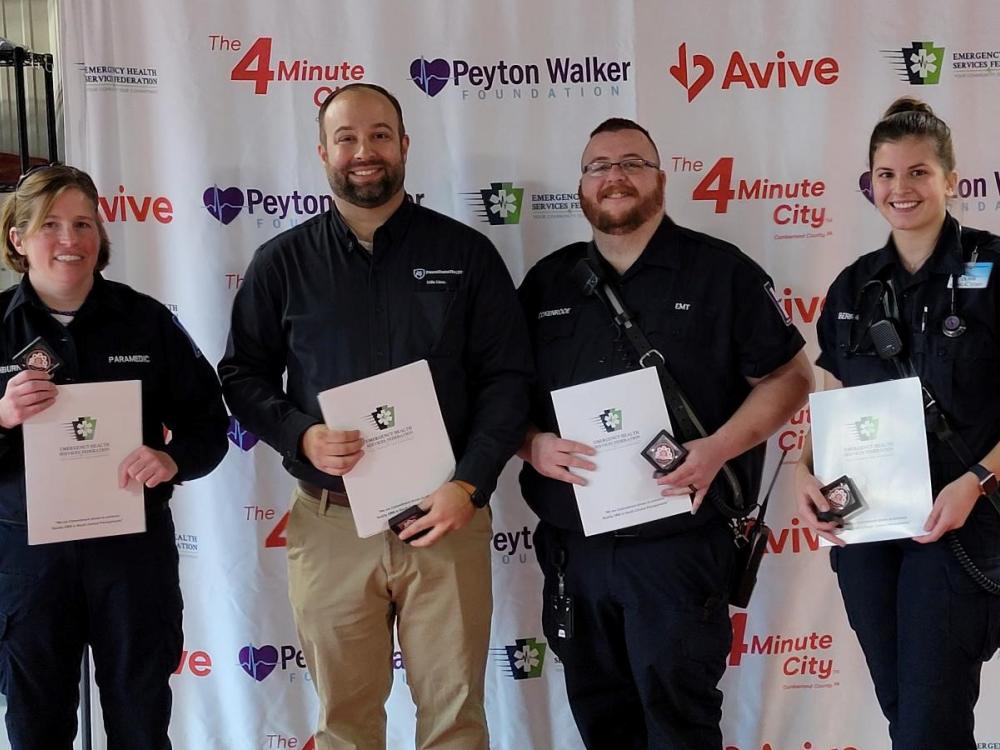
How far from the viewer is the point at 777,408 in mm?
2426

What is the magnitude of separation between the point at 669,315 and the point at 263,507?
61.6 inches

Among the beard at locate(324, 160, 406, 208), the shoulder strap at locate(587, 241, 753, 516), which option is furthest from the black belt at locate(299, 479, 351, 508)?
the shoulder strap at locate(587, 241, 753, 516)

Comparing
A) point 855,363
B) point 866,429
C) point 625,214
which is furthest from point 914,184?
point 625,214

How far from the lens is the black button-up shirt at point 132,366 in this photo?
220 cm

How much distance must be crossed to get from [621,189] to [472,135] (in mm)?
763

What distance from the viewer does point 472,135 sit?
3014mm

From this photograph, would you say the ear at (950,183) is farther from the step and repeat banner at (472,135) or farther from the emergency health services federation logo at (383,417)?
the emergency health services federation logo at (383,417)

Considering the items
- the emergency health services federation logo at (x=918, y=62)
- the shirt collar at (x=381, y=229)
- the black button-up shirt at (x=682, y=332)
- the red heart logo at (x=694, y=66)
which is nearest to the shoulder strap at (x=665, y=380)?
the black button-up shirt at (x=682, y=332)

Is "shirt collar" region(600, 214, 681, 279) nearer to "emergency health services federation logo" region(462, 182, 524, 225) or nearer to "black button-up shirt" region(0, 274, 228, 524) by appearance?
"emergency health services federation logo" region(462, 182, 524, 225)

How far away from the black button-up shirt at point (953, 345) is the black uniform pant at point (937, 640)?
0.20 metres

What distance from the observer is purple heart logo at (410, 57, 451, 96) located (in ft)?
9.83

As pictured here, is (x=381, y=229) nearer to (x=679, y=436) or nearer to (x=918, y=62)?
(x=679, y=436)

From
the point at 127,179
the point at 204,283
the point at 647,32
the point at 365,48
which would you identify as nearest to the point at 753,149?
the point at 647,32

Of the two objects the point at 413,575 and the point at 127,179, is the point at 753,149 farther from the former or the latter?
the point at 127,179
